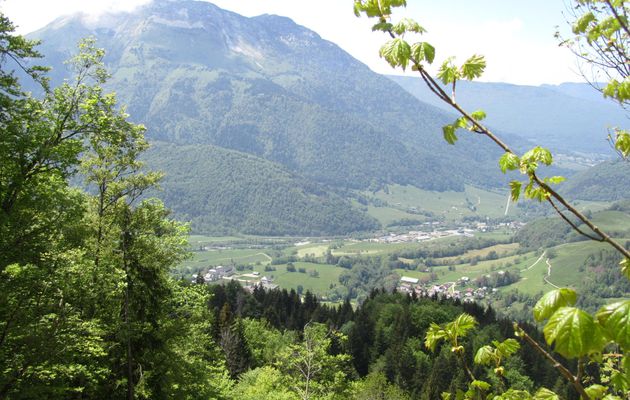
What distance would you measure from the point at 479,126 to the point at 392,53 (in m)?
0.87

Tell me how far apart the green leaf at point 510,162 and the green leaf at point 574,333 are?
1.39 meters

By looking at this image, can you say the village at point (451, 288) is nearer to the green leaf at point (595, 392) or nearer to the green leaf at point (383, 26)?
the green leaf at point (595, 392)

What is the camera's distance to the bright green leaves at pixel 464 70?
12.4 ft

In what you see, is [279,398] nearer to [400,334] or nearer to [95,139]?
[95,139]

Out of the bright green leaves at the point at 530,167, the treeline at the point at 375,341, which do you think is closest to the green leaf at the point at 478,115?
the bright green leaves at the point at 530,167

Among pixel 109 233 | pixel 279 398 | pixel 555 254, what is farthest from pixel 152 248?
pixel 555 254

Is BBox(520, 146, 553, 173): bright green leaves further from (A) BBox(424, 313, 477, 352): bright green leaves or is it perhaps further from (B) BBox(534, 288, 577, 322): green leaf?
(A) BBox(424, 313, 477, 352): bright green leaves

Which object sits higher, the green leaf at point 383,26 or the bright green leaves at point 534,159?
the green leaf at point 383,26

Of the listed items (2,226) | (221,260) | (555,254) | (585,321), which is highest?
(585,321)

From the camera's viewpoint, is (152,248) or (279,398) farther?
(279,398)

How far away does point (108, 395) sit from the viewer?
17.5m

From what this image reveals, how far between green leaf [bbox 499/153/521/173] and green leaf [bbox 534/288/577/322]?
3.58ft

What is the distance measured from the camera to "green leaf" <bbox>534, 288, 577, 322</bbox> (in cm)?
278

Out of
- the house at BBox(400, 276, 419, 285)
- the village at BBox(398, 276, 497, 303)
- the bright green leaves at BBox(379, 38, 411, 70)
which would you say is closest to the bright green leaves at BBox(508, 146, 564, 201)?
the bright green leaves at BBox(379, 38, 411, 70)
